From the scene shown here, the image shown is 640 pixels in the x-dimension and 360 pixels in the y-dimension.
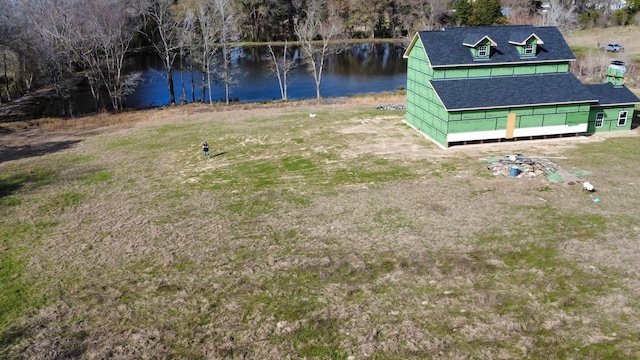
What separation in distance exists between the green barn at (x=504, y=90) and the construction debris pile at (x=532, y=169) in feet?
14.3

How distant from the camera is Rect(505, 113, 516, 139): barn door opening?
32.9m

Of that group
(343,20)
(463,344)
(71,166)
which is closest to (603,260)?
(463,344)

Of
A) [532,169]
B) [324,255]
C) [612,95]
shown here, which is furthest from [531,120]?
[324,255]

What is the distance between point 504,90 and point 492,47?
3558 mm

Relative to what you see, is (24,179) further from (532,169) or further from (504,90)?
(504,90)

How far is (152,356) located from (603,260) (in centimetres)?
1601

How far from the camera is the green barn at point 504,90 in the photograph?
32625 mm

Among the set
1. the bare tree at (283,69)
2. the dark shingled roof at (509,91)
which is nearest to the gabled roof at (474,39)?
the dark shingled roof at (509,91)

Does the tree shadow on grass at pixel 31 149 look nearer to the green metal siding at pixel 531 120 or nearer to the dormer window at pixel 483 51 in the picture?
the dormer window at pixel 483 51

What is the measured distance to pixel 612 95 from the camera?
35.8 m

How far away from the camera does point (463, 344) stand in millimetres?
14289

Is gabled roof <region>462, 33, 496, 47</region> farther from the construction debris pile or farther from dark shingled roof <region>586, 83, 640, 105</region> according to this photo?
the construction debris pile

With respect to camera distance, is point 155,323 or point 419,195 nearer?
point 155,323

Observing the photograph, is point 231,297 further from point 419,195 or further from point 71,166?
point 71,166
